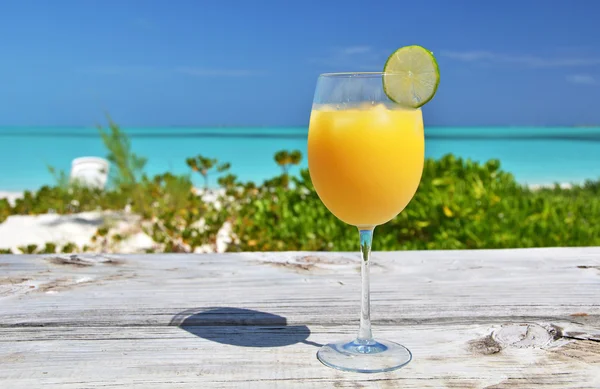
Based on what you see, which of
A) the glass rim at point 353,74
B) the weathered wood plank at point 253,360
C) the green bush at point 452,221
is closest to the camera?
the weathered wood plank at point 253,360

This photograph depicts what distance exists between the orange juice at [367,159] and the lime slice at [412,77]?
0.12 feet

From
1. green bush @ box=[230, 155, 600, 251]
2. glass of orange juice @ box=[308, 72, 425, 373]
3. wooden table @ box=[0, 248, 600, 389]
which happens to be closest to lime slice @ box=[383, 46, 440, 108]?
glass of orange juice @ box=[308, 72, 425, 373]

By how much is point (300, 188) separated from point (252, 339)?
2.81 metres

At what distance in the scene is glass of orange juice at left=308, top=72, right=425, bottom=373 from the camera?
1.31 meters

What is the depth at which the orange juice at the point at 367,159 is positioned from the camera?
52.0 inches

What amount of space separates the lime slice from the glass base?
0.51 m

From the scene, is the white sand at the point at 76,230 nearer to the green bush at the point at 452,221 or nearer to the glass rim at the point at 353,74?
the green bush at the point at 452,221

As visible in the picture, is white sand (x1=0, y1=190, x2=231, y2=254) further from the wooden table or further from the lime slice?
the lime slice

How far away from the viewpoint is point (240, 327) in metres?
1.39

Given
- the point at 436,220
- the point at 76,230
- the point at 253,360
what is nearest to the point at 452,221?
the point at 436,220

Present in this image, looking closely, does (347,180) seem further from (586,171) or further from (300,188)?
(586,171)

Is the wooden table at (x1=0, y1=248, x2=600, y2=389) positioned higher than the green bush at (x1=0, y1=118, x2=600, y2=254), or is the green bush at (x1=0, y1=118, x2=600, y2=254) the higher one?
the green bush at (x1=0, y1=118, x2=600, y2=254)

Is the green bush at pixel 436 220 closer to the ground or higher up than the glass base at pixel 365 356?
higher up

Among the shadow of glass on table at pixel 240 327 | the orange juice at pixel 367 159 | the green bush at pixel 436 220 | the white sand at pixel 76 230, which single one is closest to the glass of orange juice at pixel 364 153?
the orange juice at pixel 367 159
